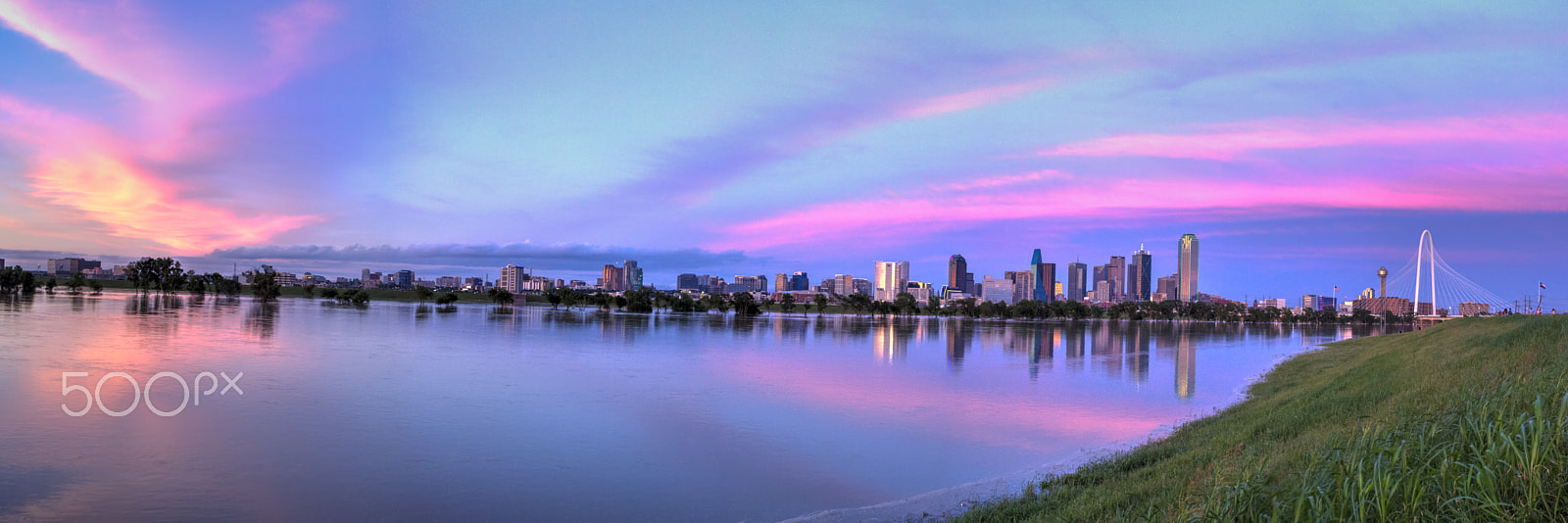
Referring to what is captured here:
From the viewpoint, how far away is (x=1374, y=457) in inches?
288

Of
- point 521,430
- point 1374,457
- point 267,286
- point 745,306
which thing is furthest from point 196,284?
point 1374,457

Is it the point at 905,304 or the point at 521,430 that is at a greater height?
the point at 521,430

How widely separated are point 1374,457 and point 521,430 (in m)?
17.7

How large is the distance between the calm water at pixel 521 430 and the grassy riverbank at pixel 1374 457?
3.38m

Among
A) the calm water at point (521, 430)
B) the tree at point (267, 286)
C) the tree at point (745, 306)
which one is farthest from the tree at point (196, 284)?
the calm water at point (521, 430)

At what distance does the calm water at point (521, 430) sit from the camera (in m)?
13.4

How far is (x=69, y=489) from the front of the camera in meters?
12.9

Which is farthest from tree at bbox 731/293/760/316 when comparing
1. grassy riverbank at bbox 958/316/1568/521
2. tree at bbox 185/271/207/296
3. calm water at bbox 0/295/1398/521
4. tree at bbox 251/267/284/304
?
grassy riverbank at bbox 958/316/1568/521

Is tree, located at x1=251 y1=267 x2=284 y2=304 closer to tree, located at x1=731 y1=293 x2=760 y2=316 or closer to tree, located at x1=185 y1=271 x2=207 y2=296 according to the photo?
tree, located at x1=185 y1=271 x2=207 y2=296

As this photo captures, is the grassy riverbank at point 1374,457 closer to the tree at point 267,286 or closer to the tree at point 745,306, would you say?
the tree at point 745,306

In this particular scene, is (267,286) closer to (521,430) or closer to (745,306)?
(745,306)

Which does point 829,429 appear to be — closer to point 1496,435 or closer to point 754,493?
point 754,493

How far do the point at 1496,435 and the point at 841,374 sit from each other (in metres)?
30.3

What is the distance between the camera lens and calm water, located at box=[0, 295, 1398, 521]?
1339 centimetres
